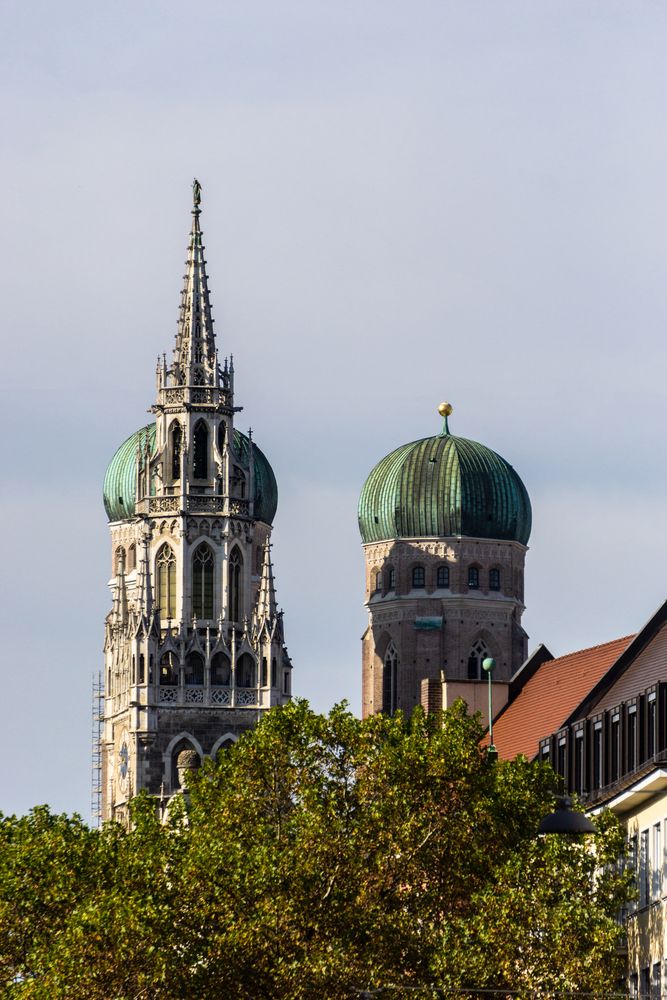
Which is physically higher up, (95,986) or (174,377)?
(174,377)

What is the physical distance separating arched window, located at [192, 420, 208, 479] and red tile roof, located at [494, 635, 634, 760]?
207 feet

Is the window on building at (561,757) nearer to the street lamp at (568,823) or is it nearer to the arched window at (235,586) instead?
the street lamp at (568,823)

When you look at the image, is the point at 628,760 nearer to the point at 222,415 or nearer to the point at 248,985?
the point at 248,985

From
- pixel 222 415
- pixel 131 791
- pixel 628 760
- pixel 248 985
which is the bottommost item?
pixel 248 985

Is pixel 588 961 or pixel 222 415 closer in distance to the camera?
pixel 588 961

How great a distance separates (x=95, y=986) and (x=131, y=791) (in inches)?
3746

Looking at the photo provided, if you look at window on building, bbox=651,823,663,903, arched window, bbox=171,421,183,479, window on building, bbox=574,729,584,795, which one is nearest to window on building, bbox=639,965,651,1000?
window on building, bbox=651,823,663,903

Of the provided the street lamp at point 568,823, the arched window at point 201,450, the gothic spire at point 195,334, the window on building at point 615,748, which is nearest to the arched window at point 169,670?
the arched window at point 201,450

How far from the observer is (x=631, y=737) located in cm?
9825

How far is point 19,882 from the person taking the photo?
104 metres

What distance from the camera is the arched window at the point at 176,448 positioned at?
192 metres

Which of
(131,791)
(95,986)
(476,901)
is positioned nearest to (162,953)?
(95,986)

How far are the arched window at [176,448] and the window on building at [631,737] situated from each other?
3738 inches

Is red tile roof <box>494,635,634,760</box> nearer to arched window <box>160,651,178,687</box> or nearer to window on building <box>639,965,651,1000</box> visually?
window on building <box>639,965,651,1000</box>
